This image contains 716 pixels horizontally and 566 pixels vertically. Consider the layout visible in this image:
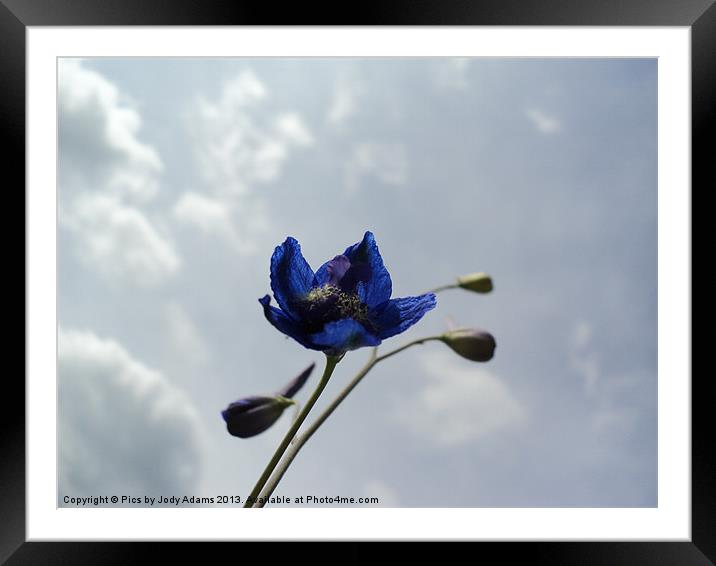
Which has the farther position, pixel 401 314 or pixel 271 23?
pixel 271 23

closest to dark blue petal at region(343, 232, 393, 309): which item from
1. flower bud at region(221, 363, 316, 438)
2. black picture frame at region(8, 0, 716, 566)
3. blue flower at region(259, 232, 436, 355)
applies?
blue flower at region(259, 232, 436, 355)

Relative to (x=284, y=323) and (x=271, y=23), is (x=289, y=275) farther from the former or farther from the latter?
(x=271, y=23)

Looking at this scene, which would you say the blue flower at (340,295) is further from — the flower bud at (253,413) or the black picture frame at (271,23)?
the black picture frame at (271,23)

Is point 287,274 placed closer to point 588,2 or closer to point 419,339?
point 419,339

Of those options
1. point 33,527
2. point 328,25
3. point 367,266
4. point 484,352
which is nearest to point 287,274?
point 367,266

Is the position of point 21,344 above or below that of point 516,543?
above

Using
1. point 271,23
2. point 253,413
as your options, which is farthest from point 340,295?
point 271,23

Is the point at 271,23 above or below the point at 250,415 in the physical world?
above

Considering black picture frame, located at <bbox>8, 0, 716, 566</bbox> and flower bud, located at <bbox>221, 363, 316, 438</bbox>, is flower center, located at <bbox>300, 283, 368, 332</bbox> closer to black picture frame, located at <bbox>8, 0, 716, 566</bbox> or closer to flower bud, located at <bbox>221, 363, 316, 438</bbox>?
flower bud, located at <bbox>221, 363, 316, 438</bbox>
